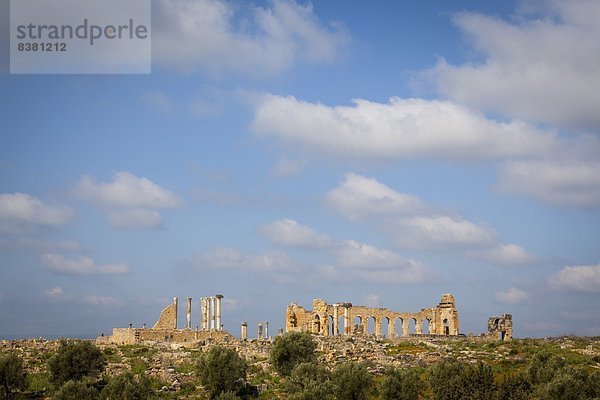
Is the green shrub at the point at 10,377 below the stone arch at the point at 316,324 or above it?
below

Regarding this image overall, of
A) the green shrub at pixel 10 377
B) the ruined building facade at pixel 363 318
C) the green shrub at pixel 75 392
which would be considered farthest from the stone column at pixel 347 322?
the green shrub at pixel 10 377

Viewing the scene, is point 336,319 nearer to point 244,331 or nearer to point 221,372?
point 244,331

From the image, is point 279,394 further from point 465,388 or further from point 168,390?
point 465,388

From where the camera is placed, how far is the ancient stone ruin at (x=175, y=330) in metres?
76.6

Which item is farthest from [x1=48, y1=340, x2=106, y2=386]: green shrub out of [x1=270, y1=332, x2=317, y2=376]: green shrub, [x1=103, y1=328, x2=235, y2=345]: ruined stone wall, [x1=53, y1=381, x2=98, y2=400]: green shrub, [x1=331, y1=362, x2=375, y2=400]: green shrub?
[x1=331, y1=362, x2=375, y2=400]: green shrub

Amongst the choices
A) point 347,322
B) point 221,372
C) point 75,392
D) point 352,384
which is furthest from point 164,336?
point 352,384

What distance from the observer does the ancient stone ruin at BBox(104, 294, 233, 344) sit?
251 ft

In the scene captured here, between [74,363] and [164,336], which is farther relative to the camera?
[164,336]

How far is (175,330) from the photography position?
79.7m

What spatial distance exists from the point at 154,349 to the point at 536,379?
104ft

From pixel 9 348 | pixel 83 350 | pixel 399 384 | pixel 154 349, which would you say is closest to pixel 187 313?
pixel 154 349

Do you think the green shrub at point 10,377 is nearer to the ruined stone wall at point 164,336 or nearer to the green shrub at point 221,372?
the green shrub at point 221,372

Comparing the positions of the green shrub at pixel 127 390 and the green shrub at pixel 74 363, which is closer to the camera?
the green shrub at pixel 127 390

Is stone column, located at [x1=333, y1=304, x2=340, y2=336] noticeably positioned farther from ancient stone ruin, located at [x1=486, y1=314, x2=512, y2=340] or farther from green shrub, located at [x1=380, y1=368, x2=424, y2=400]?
green shrub, located at [x1=380, y1=368, x2=424, y2=400]
